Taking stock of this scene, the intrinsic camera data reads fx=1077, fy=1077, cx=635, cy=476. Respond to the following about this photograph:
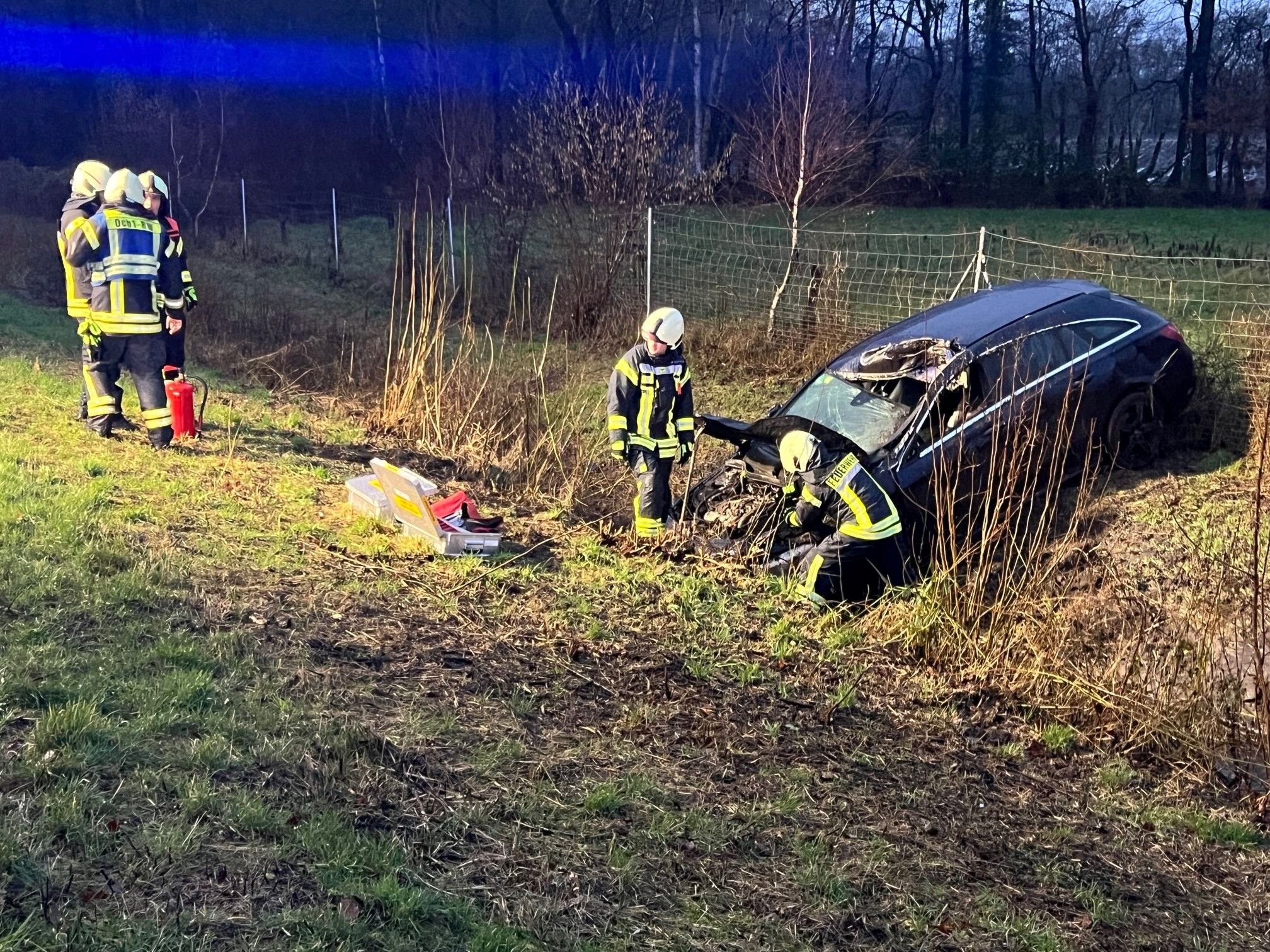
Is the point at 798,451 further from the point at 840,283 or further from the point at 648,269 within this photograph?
the point at 648,269

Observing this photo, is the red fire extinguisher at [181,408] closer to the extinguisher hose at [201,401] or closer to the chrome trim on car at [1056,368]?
the extinguisher hose at [201,401]

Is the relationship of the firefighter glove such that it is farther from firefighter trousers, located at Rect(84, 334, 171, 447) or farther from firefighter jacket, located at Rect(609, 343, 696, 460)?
firefighter jacket, located at Rect(609, 343, 696, 460)

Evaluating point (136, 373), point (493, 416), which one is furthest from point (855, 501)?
point (136, 373)

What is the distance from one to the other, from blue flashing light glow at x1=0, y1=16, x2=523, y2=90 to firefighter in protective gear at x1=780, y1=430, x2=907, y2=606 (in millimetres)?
25630

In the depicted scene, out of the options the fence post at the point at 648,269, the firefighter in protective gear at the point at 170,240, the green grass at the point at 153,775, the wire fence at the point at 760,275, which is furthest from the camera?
the fence post at the point at 648,269

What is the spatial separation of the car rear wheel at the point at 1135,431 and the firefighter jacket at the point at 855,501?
219 centimetres

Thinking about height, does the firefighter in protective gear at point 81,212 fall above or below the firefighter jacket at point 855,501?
above

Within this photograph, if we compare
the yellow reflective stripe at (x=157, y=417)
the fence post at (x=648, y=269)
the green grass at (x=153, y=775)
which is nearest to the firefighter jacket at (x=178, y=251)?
the yellow reflective stripe at (x=157, y=417)

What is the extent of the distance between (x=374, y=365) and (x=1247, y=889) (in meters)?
8.61

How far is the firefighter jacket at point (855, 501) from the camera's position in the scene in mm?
5727

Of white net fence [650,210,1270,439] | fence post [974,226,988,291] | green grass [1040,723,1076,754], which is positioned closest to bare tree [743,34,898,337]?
white net fence [650,210,1270,439]

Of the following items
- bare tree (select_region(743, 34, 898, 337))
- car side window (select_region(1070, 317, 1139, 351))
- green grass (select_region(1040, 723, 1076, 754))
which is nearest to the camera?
green grass (select_region(1040, 723, 1076, 754))

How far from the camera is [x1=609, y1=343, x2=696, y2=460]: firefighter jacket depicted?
253 inches

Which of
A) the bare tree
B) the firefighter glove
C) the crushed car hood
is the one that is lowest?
the crushed car hood
